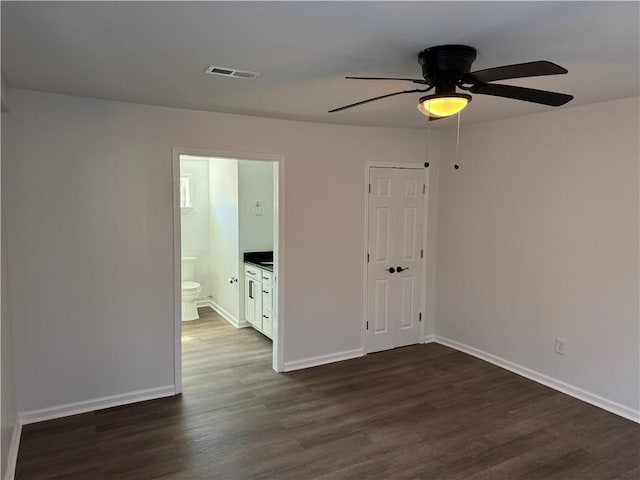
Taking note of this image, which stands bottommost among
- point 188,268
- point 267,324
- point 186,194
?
point 267,324

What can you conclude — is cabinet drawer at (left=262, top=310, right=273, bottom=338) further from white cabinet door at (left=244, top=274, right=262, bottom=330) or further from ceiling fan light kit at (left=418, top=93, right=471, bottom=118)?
ceiling fan light kit at (left=418, top=93, right=471, bottom=118)

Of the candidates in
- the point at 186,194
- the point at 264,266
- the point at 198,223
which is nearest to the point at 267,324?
the point at 264,266

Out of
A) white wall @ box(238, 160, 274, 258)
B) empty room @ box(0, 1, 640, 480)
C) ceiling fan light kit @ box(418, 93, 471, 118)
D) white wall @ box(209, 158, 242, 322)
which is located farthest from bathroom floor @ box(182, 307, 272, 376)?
ceiling fan light kit @ box(418, 93, 471, 118)

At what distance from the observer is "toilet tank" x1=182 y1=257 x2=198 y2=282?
624cm

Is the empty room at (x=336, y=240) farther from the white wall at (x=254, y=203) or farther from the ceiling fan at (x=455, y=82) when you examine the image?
the white wall at (x=254, y=203)

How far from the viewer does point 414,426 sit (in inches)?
128

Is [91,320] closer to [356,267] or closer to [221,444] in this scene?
[221,444]

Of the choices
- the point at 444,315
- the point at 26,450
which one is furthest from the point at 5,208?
the point at 444,315

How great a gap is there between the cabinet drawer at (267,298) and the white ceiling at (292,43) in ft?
7.87

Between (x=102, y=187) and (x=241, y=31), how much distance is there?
1997 mm

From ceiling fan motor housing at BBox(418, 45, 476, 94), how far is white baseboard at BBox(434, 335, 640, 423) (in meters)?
2.92

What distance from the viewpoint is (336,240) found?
4.44 m

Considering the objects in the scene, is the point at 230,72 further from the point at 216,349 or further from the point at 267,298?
the point at 216,349

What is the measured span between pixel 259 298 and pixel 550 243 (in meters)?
3.15
